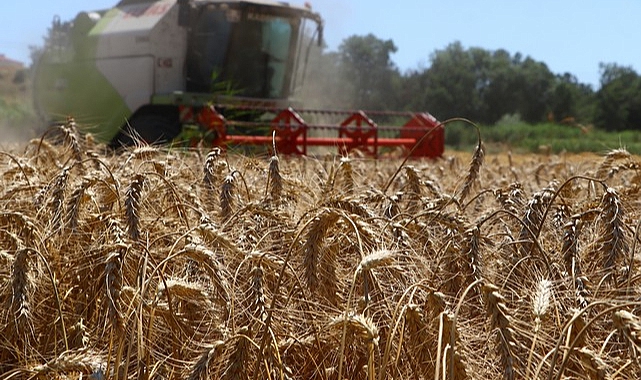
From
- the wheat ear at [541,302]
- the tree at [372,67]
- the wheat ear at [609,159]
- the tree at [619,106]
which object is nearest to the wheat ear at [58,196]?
the wheat ear at [541,302]

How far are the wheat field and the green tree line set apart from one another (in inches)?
1651

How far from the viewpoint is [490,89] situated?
5212 centimetres

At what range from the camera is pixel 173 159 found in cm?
328

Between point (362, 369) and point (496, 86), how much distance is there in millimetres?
51785

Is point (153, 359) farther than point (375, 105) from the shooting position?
No

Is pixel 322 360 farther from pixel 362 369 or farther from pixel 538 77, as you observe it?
pixel 538 77

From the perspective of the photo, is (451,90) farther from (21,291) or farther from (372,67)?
(21,291)

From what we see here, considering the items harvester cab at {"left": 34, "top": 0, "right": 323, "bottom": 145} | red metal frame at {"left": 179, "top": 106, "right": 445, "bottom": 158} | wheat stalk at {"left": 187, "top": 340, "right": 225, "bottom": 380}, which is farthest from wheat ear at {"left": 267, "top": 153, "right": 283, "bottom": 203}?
A: harvester cab at {"left": 34, "top": 0, "right": 323, "bottom": 145}

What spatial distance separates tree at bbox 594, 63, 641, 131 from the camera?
1752 inches

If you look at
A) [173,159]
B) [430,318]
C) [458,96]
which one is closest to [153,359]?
[430,318]

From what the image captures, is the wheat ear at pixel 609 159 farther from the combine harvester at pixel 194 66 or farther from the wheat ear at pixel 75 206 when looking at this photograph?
the combine harvester at pixel 194 66

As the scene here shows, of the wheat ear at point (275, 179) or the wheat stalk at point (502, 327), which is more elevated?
the wheat stalk at point (502, 327)

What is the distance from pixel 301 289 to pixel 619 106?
46191 mm

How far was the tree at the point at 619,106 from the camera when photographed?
44.5 meters
